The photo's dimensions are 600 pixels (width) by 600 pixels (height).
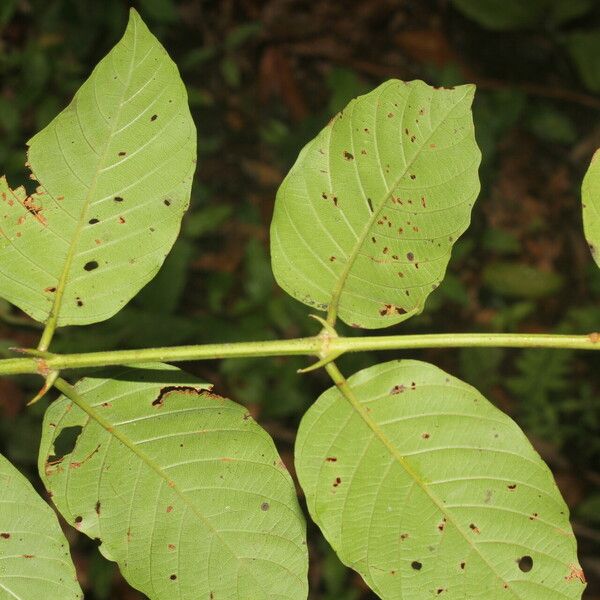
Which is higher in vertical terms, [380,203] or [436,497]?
[380,203]

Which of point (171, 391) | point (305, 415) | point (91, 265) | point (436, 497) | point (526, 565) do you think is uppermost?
point (91, 265)

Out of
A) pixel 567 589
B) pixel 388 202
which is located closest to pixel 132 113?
pixel 388 202

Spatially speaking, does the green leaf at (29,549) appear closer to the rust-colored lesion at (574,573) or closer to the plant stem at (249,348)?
the plant stem at (249,348)

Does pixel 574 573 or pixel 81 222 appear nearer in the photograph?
pixel 574 573

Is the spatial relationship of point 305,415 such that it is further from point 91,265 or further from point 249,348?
point 91,265

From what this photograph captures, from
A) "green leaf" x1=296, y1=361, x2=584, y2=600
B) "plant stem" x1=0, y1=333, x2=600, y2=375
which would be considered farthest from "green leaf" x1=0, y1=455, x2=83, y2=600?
"green leaf" x1=296, y1=361, x2=584, y2=600

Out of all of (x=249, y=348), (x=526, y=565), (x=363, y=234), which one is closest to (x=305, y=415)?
(x=249, y=348)

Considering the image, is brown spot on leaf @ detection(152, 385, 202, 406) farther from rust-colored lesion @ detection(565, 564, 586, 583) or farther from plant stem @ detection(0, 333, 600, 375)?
rust-colored lesion @ detection(565, 564, 586, 583)

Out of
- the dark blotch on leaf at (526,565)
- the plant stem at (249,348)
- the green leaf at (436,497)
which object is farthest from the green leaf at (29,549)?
the dark blotch on leaf at (526,565)
